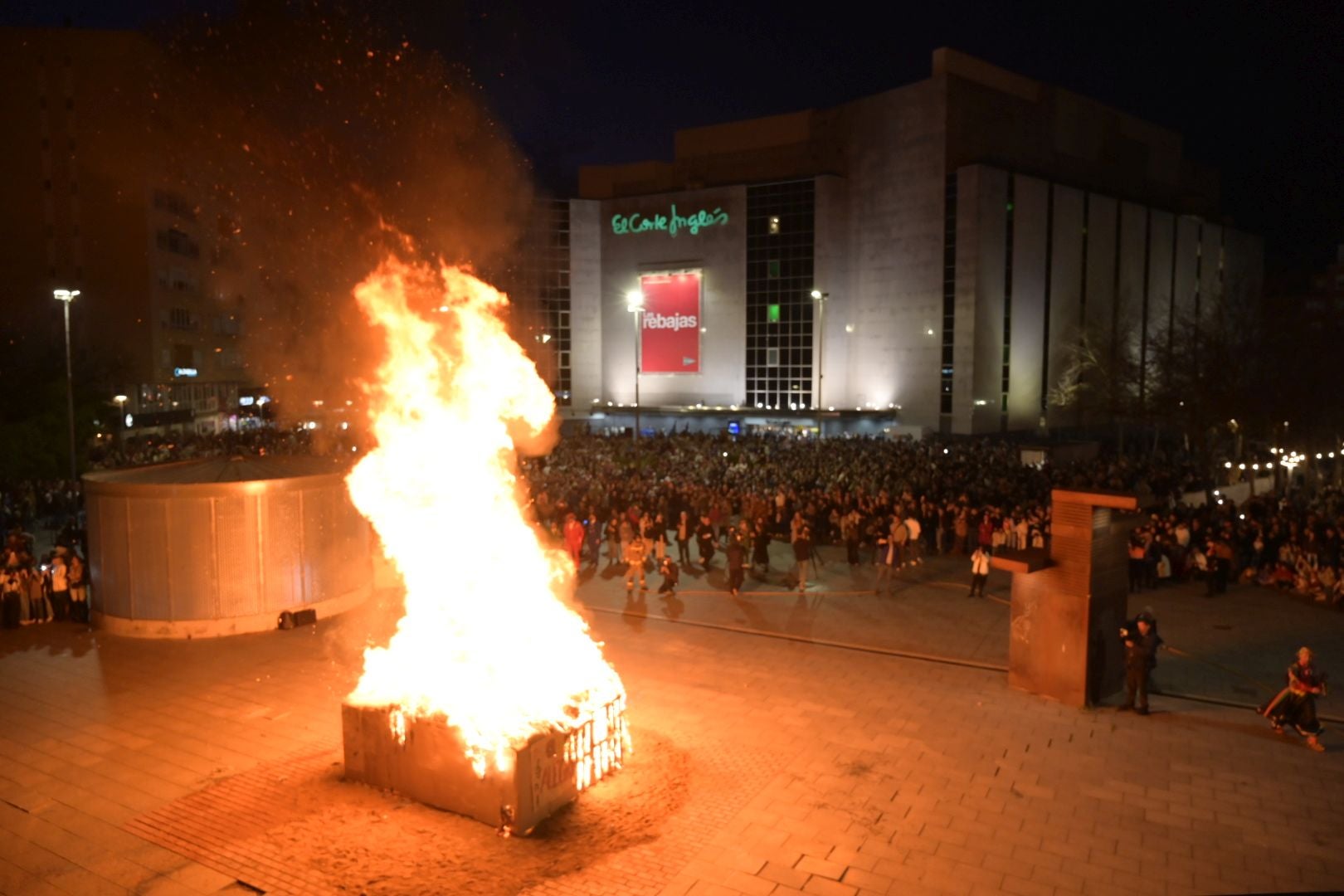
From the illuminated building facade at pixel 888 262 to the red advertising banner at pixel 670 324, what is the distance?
0.42 ft

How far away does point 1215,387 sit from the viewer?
29953 millimetres

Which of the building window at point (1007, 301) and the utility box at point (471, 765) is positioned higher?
the building window at point (1007, 301)

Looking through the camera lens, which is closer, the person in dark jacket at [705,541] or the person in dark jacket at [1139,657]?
the person in dark jacket at [1139,657]

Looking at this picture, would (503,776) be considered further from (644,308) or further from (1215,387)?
(644,308)

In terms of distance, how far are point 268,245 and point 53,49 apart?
1910 inches

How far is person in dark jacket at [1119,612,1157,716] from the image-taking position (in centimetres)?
1071

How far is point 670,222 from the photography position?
55.8m

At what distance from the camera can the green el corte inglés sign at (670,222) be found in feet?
178

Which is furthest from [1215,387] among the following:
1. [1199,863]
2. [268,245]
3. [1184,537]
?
[268,245]

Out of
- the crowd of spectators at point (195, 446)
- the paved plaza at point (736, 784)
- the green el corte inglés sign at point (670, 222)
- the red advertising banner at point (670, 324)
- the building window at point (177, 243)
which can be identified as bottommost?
the paved plaza at point (736, 784)

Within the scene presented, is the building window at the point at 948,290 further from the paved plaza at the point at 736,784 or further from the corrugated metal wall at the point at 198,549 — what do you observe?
the corrugated metal wall at the point at 198,549

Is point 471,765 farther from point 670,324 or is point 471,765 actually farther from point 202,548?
point 670,324

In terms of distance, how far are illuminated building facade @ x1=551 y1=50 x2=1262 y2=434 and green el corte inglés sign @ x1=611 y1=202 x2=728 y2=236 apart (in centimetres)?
11

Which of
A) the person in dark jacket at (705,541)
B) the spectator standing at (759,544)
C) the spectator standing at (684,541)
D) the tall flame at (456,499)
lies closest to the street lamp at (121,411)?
the spectator standing at (684,541)
